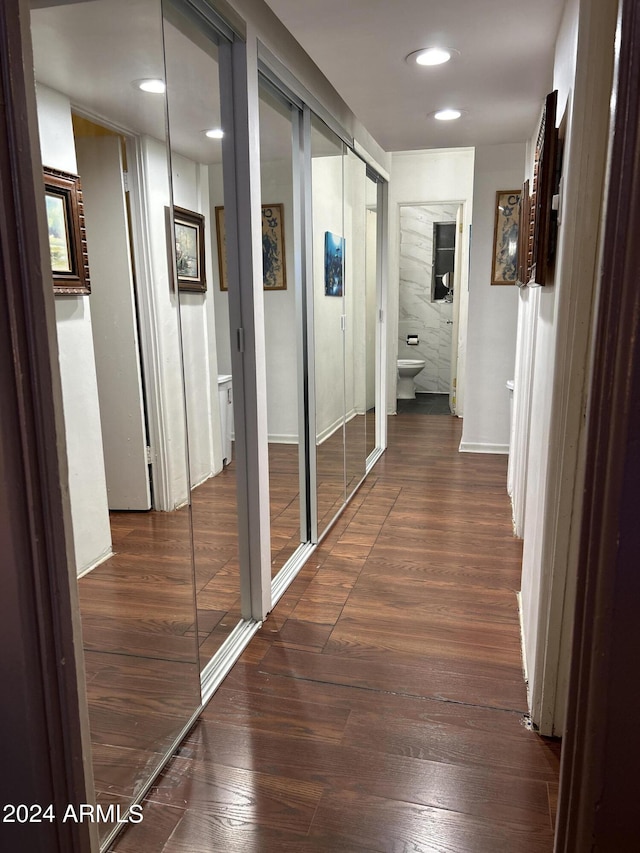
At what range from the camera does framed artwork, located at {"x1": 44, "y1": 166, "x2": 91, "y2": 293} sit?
1.26 metres

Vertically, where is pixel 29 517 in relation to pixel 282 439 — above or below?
above

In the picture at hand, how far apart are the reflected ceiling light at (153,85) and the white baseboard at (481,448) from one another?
13.1ft

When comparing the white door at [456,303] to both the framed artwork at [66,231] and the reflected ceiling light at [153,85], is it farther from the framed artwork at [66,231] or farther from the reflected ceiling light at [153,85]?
the framed artwork at [66,231]

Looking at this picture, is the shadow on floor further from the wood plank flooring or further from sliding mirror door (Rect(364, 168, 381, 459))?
the wood plank flooring

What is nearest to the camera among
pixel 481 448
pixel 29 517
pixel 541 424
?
pixel 29 517

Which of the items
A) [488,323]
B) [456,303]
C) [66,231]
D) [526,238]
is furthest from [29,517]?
[456,303]

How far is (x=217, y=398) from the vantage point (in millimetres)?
2271

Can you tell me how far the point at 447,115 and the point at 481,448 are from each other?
2.67m

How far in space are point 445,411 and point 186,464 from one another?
17.3 ft

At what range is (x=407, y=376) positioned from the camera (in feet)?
24.2

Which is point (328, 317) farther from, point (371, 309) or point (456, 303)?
point (456, 303)

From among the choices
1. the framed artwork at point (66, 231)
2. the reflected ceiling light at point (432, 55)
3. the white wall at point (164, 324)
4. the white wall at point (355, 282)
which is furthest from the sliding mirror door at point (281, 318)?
the framed artwork at point (66, 231)

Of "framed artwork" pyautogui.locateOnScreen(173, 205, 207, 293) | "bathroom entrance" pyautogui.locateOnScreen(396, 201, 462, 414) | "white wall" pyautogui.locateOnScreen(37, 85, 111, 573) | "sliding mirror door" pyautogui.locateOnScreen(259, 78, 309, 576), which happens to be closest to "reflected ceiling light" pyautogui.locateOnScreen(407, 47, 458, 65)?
"sliding mirror door" pyautogui.locateOnScreen(259, 78, 309, 576)

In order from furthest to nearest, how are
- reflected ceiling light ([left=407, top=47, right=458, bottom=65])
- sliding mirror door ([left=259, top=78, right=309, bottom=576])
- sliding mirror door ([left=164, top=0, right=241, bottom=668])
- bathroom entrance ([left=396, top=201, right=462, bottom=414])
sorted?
bathroom entrance ([left=396, top=201, right=462, bottom=414])
sliding mirror door ([left=259, top=78, right=309, bottom=576])
reflected ceiling light ([left=407, top=47, right=458, bottom=65])
sliding mirror door ([left=164, top=0, right=241, bottom=668])
